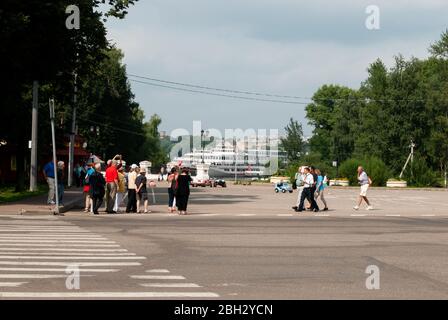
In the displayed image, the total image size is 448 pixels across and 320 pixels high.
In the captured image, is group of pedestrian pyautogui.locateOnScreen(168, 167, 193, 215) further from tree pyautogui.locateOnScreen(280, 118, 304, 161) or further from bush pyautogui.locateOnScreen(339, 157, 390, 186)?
tree pyautogui.locateOnScreen(280, 118, 304, 161)

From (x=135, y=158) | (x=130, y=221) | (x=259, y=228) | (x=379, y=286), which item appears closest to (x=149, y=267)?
(x=379, y=286)

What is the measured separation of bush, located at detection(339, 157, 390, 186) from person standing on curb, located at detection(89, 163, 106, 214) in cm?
5858

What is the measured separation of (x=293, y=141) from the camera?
128 metres

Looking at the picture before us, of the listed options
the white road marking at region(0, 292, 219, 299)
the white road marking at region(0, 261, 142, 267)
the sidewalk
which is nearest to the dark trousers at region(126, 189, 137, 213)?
the sidewalk

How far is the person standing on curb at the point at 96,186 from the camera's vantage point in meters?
29.9

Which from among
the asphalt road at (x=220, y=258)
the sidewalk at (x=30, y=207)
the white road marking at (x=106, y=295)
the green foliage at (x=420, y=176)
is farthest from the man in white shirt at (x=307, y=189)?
the green foliage at (x=420, y=176)

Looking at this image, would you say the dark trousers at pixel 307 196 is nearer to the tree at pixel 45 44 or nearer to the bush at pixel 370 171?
the tree at pixel 45 44

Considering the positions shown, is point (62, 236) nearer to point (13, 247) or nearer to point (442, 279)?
point (13, 247)

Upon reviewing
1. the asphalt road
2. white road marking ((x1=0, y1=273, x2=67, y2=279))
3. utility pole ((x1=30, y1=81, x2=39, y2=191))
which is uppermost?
utility pole ((x1=30, y1=81, x2=39, y2=191))

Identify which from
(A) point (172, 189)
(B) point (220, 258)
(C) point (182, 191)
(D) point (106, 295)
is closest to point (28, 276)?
(D) point (106, 295)

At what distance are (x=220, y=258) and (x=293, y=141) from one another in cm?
11313

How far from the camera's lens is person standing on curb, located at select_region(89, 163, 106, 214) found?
29.9 m

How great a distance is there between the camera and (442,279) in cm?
1267
